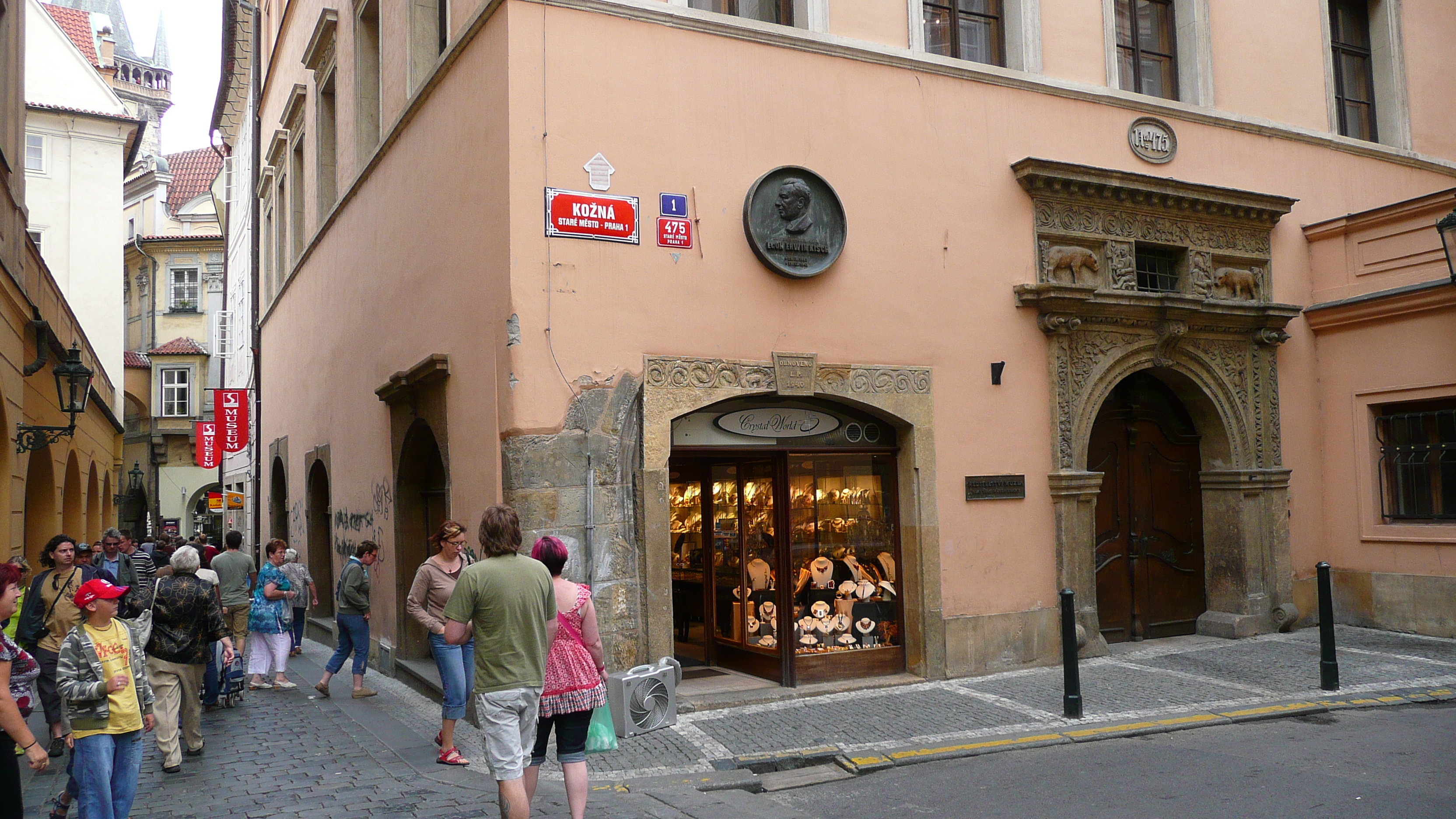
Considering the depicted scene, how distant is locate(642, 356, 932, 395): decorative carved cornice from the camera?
9133mm

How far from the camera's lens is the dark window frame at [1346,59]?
46.0 feet

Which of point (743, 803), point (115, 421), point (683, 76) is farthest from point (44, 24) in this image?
point (743, 803)

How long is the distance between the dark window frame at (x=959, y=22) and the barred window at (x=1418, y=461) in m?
6.06

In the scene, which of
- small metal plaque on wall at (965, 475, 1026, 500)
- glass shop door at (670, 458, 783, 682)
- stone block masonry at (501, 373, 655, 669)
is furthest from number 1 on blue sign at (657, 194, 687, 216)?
small metal plaque on wall at (965, 475, 1026, 500)

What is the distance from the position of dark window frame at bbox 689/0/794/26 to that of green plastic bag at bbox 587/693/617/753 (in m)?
6.29

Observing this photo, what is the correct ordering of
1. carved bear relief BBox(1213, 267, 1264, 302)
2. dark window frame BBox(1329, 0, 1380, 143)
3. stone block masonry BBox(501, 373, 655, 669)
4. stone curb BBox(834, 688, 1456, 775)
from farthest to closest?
dark window frame BBox(1329, 0, 1380, 143), carved bear relief BBox(1213, 267, 1264, 302), stone block masonry BBox(501, 373, 655, 669), stone curb BBox(834, 688, 1456, 775)

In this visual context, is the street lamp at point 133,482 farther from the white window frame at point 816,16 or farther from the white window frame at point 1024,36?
the white window frame at point 1024,36

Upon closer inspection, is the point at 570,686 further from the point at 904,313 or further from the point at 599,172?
the point at 904,313

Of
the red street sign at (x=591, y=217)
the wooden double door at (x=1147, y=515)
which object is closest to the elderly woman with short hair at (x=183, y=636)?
the red street sign at (x=591, y=217)

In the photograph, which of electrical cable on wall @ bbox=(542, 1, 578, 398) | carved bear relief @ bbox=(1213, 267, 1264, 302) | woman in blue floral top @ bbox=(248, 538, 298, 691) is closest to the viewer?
electrical cable on wall @ bbox=(542, 1, 578, 398)

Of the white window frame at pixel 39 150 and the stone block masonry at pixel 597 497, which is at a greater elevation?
the white window frame at pixel 39 150

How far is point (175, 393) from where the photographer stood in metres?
45.7

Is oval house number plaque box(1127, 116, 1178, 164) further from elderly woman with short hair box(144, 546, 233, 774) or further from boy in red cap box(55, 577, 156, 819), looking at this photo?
boy in red cap box(55, 577, 156, 819)

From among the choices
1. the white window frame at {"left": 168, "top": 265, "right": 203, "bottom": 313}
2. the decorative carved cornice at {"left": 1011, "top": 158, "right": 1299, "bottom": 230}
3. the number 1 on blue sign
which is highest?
the white window frame at {"left": 168, "top": 265, "right": 203, "bottom": 313}
